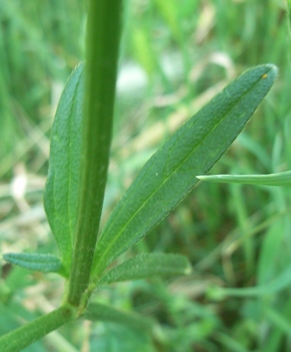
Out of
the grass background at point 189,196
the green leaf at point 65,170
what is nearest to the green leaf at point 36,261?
the green leaf at point 65,170

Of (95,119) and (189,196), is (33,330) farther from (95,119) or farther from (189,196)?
(189,196)

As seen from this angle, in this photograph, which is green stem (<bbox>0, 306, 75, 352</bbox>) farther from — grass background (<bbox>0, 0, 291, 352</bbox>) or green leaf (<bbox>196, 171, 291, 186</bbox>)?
grass background (<bbox>0, 0, 291, 352</bbox>)

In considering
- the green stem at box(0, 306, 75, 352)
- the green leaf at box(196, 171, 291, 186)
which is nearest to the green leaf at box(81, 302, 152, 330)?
the green stem at box(0, 306, 75, 352)

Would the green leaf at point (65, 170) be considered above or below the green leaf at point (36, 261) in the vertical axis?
above

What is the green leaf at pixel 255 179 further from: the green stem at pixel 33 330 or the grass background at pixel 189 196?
the grass background at pixel 189 196

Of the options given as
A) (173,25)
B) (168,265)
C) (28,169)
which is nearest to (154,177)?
(168,265)
